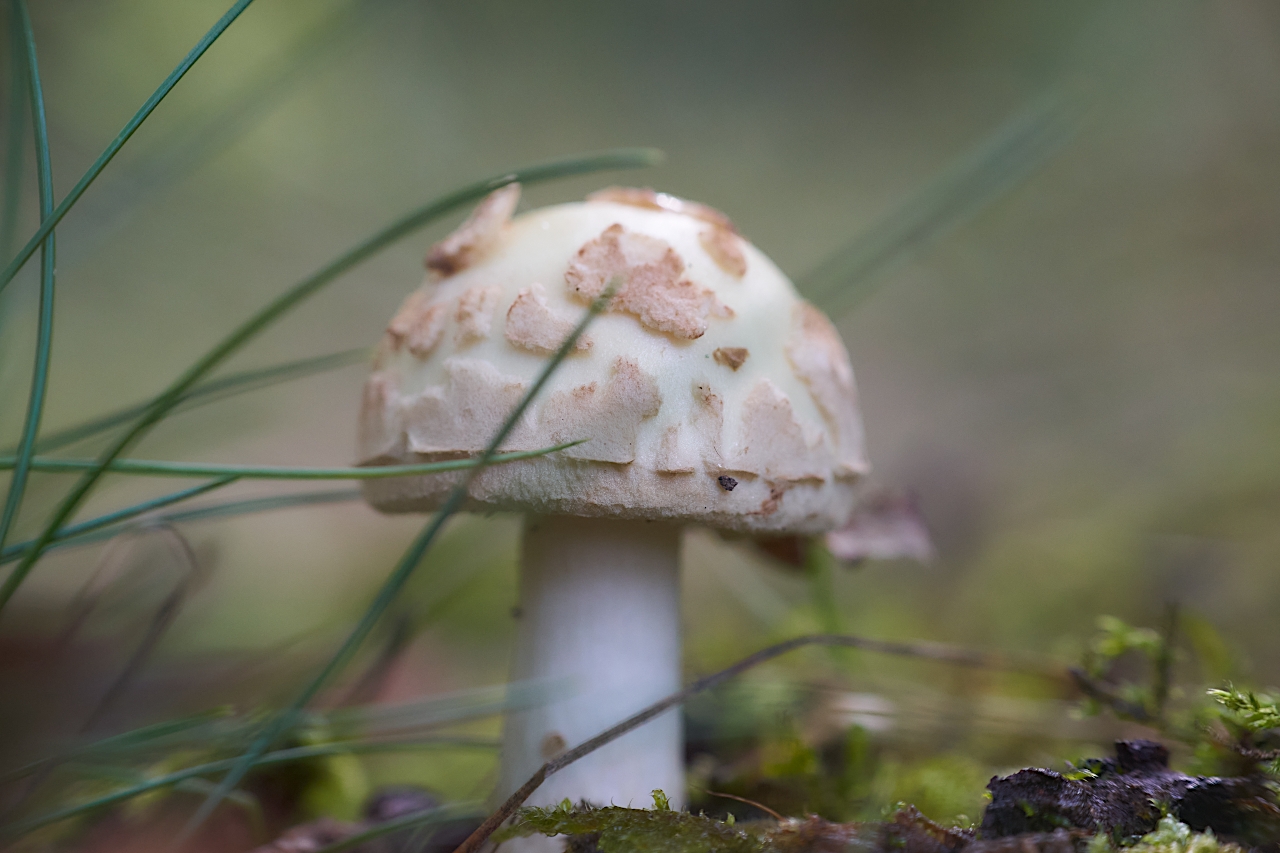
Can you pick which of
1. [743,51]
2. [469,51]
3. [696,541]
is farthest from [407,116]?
[696,541]

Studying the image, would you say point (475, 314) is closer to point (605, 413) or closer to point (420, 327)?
point (420, 327)

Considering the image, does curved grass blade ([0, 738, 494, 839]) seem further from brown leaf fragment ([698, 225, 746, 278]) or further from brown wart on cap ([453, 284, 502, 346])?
brown leaf fragment ([698, 225, 746, 278])

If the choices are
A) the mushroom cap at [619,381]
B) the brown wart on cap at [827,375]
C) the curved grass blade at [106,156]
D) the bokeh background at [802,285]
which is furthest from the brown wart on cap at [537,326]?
the bokeh background at [802,285]

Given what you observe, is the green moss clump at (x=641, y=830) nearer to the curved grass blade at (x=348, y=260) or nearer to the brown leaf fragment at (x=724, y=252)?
the curved grass blade at (x=348, y=260)

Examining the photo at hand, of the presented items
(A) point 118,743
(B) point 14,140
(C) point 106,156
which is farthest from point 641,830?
(B) point 14,140

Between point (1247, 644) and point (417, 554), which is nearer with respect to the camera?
point (417, 554)

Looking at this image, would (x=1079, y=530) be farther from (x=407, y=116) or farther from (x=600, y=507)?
(x=407, y=116)
